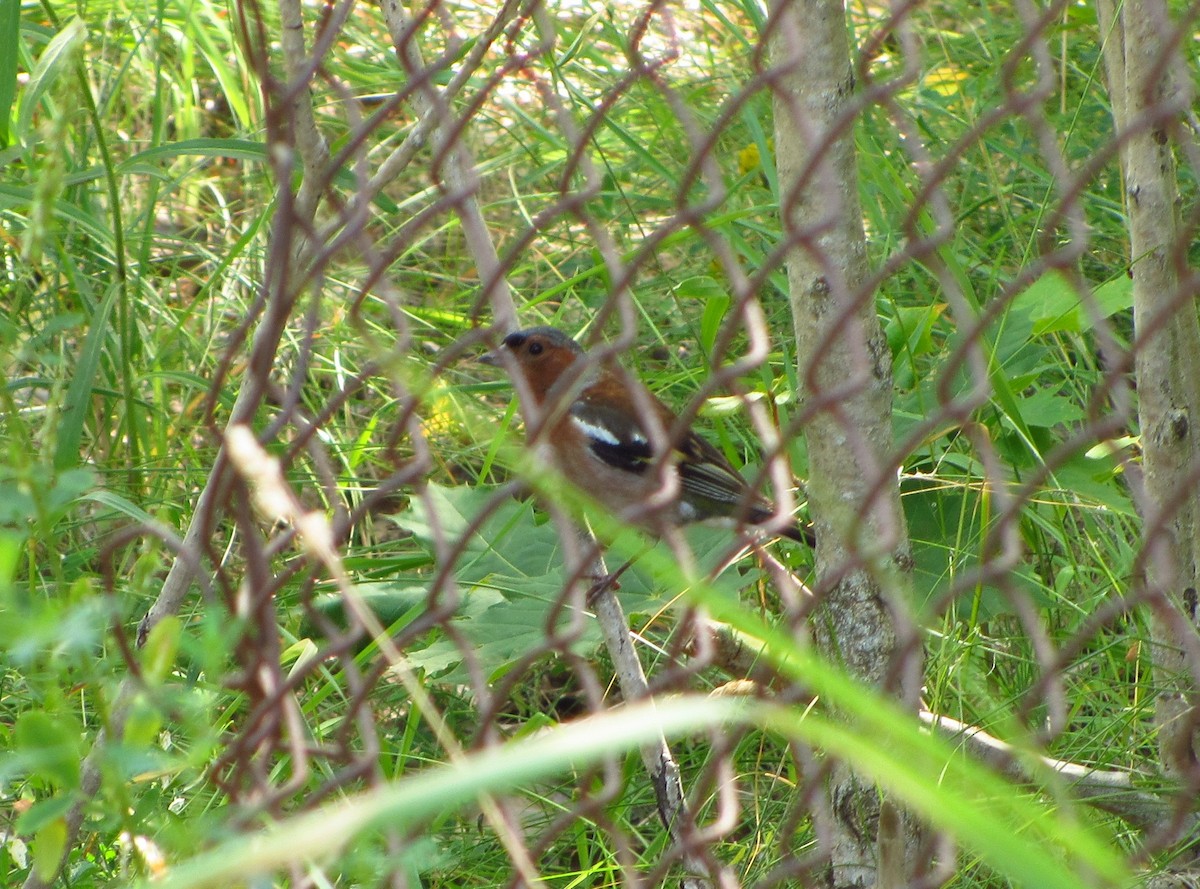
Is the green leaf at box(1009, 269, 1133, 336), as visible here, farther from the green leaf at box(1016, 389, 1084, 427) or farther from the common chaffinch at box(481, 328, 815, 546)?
the common chaffinch at box(481, 328, 815, 546)

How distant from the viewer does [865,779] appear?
2783 millimetres

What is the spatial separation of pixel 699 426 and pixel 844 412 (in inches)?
102

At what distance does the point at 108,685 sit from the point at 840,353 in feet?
5.30

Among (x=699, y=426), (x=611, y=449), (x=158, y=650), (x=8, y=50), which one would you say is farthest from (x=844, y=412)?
(x=611, y=449)

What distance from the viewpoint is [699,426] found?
16.8 feet

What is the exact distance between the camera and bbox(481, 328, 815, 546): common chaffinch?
196 inches

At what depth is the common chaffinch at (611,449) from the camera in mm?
4977

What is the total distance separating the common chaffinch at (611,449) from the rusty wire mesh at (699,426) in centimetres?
23

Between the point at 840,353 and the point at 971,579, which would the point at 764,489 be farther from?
the point at 971,579

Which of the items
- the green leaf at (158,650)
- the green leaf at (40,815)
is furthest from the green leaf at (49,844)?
the green leaf at (158,650)

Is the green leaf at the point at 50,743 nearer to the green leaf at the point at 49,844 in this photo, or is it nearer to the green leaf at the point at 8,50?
the green leaf at the point at 49,844

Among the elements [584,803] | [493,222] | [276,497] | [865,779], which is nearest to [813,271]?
[865,779]

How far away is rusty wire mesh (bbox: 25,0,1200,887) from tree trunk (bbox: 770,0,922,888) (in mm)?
30

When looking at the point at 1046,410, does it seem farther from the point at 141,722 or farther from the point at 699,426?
→ the point at 141,722
